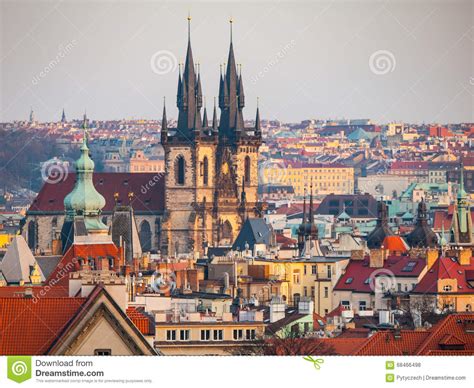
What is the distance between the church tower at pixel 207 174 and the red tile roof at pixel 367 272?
117 feet

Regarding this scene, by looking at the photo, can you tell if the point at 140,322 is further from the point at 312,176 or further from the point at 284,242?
the point at 312,176

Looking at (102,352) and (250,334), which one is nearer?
(102,352)

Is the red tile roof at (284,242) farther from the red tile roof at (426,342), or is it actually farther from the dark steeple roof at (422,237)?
the red tile roof at (426,342)

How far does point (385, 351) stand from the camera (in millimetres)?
27031

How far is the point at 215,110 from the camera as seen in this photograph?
295 ft

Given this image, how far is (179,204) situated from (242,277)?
117 feet

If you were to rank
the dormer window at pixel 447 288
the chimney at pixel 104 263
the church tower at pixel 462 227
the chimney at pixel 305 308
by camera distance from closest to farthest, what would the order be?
1. the chimney at pixel 305 308
2. the chimney at pixel 104 263
3. the dormer window at pixel 447 288
4. the church tower at pixel 462 227

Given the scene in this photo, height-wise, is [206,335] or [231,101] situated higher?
[231,101]

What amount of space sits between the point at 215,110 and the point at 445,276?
1631 inches

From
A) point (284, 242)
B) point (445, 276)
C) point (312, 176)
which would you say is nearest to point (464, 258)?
point (445, 276)

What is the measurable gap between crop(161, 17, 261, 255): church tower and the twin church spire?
3 centimetres

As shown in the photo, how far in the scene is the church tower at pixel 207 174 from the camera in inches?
3568

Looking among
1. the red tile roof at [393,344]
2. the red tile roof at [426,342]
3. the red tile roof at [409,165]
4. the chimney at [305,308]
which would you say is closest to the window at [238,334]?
the red tile roof at [426,342]

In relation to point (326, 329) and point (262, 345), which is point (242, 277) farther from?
point (262, 345)
